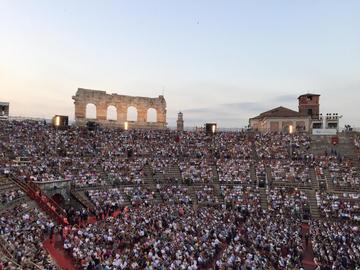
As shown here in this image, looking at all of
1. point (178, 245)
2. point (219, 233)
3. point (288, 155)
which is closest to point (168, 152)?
point (288, 155)

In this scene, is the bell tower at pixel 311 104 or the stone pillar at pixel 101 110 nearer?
the stone pillar at pixel 101 110

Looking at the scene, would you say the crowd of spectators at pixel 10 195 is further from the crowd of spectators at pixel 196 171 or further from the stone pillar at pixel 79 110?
the stone pillar at pixel 79 110

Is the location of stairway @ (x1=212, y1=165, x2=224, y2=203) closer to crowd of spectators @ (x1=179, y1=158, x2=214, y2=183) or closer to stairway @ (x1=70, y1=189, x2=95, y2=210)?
crowd of spectators @ (x1=179, y1=158, x2=214, y2=183)

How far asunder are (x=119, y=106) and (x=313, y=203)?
1401 inches

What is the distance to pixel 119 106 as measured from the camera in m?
63.9

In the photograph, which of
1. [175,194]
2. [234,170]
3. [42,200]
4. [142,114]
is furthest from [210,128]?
[42,200]

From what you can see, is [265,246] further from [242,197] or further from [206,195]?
[206,195]

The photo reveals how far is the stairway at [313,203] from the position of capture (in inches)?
1454

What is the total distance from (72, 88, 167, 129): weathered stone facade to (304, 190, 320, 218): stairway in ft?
99.3

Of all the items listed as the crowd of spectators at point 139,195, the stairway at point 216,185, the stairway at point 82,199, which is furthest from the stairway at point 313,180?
the stairway at point 82,199

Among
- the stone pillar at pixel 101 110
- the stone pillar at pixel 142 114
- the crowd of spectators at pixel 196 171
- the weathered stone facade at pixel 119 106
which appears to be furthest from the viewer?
the stone pillar at pixel 142 114

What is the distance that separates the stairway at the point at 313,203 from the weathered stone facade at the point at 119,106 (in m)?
30.3

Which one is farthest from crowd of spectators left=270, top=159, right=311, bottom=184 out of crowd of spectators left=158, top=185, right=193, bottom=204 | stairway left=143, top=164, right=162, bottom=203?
stairway left=143, top=164, right=162, bottom=203

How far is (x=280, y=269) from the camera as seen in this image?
22.4m
